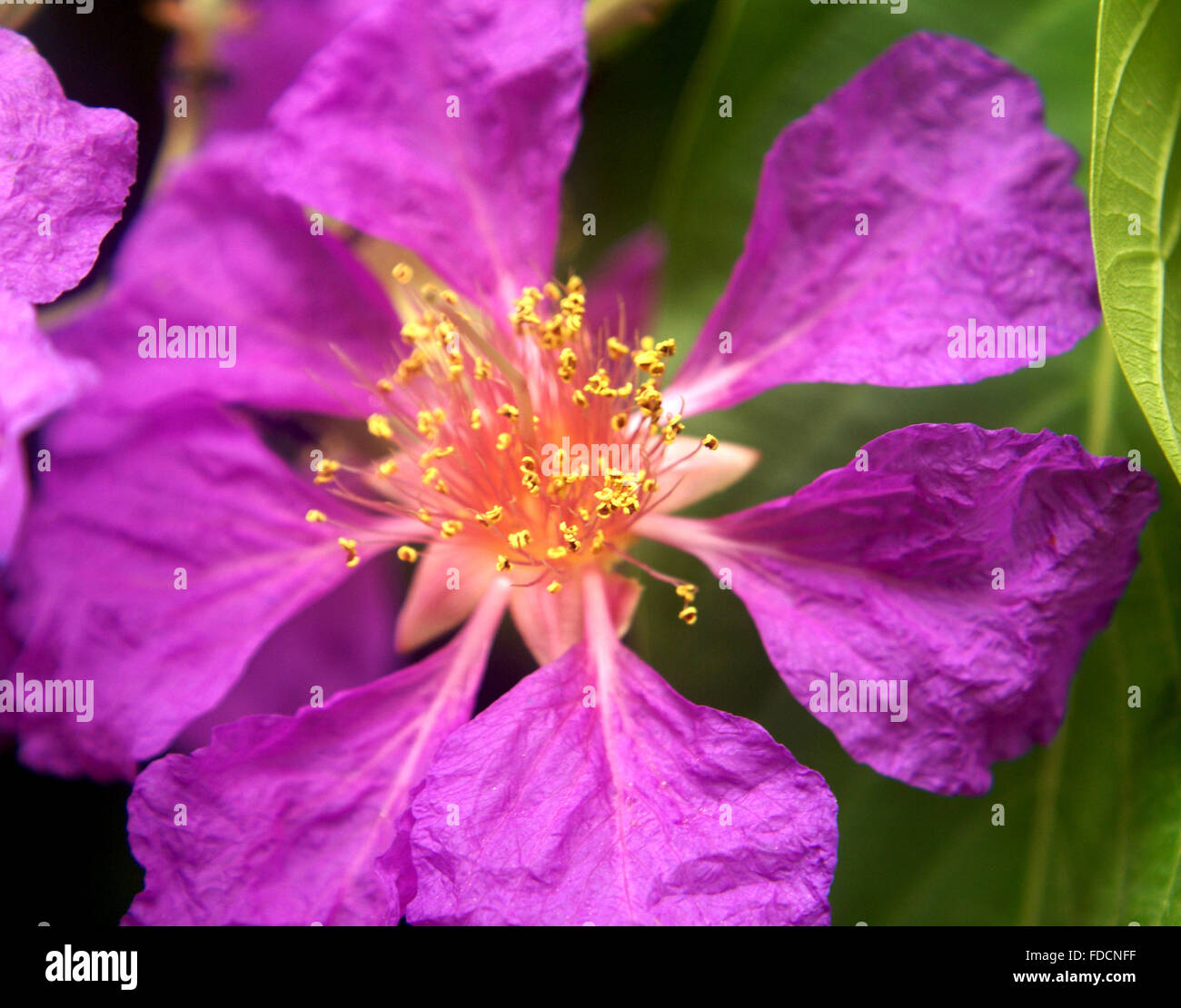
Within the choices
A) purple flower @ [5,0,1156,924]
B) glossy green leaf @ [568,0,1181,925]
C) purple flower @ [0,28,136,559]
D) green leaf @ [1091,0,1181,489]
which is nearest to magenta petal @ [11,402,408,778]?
purple flower @ [5,0,1156,924]

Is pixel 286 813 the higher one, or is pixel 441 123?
pixel 441 123

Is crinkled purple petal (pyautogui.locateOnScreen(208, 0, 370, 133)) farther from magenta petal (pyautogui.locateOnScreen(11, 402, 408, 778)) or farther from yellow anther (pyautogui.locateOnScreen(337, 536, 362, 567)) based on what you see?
yellow anther (pyautogui.locateOnScreen(337, 536, 362, 567))

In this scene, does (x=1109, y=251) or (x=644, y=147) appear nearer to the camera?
(x=1109, y=251)

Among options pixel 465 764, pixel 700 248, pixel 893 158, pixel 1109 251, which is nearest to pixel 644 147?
pixel 700 248

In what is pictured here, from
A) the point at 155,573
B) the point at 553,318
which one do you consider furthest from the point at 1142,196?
the point at 155,573

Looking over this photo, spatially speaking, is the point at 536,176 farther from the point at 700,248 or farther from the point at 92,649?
the point at 92,649

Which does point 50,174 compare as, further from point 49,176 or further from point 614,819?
point 614,819

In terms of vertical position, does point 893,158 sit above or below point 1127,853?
above

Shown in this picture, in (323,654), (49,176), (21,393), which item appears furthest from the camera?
(323,654)
